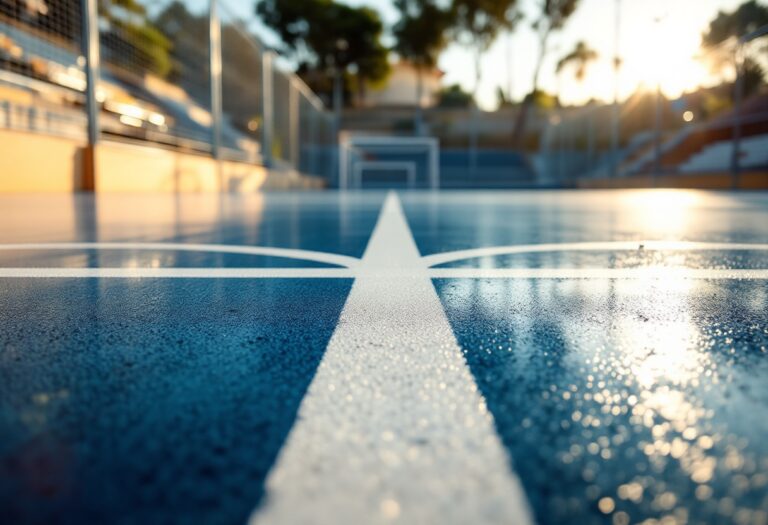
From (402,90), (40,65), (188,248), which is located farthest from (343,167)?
(402,90)

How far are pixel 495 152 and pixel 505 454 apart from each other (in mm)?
30750

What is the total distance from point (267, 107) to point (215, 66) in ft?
12.5

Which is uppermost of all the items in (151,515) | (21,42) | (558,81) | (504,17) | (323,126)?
(504,17)

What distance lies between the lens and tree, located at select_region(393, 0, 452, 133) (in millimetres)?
33562

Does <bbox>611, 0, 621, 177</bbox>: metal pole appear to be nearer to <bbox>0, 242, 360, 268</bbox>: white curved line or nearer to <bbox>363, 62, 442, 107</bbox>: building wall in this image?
<bbox>0, 242, 360, 268</bbox>: white curved line

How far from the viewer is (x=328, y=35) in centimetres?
3800

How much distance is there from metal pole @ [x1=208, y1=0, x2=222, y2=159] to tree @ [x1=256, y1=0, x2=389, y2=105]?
2843 cm

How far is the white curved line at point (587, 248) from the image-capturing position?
6.06ft

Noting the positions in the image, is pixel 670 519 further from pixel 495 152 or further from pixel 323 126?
pixel 495 152

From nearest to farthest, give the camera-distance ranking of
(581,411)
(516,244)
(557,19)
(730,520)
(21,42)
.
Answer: (730,520), (581,411), (516,244), (21,42), (557,19)

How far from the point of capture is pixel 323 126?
2417cm

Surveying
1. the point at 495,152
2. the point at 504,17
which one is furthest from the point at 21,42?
the point at 504,17

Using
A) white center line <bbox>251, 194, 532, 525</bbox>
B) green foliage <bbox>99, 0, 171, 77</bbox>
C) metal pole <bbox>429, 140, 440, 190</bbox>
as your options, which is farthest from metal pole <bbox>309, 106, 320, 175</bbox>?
white center line <bbox>251, 194, 532, 525</bbox>

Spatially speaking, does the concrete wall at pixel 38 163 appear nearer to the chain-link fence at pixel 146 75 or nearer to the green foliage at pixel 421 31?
the chain-link fence at pixel 146 75
